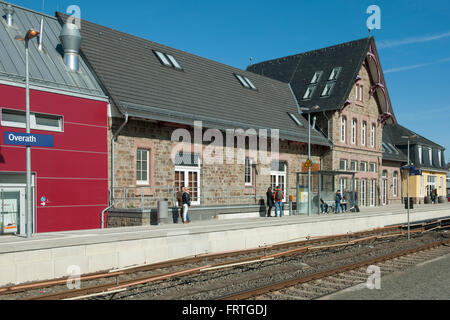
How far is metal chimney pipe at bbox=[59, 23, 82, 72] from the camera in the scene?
750 inches

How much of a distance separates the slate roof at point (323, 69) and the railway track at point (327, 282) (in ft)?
61.6

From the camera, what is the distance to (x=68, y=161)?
17.5 metres

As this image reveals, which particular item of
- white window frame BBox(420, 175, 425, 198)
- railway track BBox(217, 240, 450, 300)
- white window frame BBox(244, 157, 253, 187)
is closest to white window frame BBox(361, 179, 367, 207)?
white window frame BBox(244, 157, 253, 187)

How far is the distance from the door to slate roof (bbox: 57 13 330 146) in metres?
4.96

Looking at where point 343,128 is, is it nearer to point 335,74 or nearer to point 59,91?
point 335,74

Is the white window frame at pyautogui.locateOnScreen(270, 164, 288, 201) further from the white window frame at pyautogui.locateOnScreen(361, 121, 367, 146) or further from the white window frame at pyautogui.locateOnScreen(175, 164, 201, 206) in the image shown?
the white window frame at pyautogui.locateOnScreen(361, 121, 367, 146)

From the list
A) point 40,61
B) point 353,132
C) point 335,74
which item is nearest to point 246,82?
point 335,74

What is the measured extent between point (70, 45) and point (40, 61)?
6.01ft

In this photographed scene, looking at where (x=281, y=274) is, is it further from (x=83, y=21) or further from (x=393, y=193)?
(x=393, y=193)

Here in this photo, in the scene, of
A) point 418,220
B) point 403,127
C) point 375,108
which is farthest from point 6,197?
point 403,127

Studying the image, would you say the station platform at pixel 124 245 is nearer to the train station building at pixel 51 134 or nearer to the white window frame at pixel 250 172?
the train station building at pixel 51 134

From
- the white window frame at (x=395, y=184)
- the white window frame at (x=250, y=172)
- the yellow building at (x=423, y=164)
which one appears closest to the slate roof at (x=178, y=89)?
the white window frame at (x=250, y=172)

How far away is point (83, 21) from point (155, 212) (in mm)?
10245

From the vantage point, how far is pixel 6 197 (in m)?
15.7
